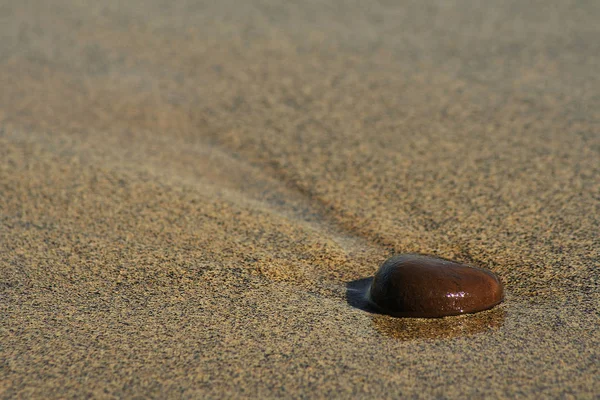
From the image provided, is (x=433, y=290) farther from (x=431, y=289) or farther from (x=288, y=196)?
(x=288, y=196)

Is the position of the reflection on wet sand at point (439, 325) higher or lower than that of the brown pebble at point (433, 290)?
lower

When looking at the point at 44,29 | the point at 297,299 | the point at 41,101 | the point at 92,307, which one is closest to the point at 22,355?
the point at 92,307

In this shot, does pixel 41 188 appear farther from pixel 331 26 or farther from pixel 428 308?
pixel 331 26

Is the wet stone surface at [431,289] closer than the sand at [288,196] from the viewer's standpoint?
No

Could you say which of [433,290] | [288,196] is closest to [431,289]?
[433,290]

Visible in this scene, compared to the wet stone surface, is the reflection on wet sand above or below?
below
